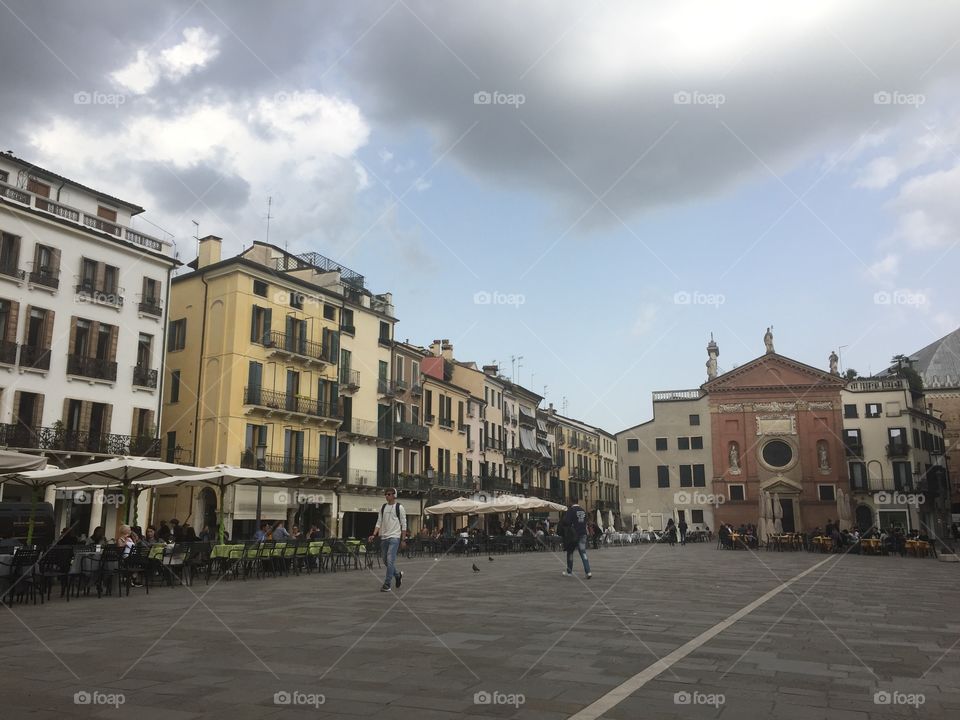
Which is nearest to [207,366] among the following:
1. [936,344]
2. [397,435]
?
[397,435]

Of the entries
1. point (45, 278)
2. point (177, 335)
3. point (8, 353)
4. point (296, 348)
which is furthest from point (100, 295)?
point (296, 348)

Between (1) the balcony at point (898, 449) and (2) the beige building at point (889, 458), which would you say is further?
(1) the balcony at point (898, 449)

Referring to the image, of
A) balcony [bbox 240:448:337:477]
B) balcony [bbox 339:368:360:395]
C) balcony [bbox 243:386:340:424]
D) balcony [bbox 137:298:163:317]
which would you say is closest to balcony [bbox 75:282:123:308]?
balcony [bbox 137:298:163:317]

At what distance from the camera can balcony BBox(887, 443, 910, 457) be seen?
2443 inches

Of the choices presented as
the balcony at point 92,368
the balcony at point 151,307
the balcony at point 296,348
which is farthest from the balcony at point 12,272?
the balcony at point 296,348

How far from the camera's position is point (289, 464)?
37875 millimetres

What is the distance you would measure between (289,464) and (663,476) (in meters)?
39.7

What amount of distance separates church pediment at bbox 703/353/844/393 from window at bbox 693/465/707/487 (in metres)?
6.82

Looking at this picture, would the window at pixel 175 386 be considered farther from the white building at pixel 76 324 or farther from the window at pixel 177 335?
the white building at pixel 76 324

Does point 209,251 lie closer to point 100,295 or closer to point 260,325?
point 260,325

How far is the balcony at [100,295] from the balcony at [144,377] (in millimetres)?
2681

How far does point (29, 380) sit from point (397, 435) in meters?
22.3

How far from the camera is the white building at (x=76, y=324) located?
26984mm

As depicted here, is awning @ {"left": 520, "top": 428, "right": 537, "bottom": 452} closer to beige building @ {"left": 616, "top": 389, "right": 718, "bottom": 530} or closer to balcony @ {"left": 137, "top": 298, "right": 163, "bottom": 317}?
beige building @ {"left": 616, "top": 389, "right": 718, "bottom": 530}
